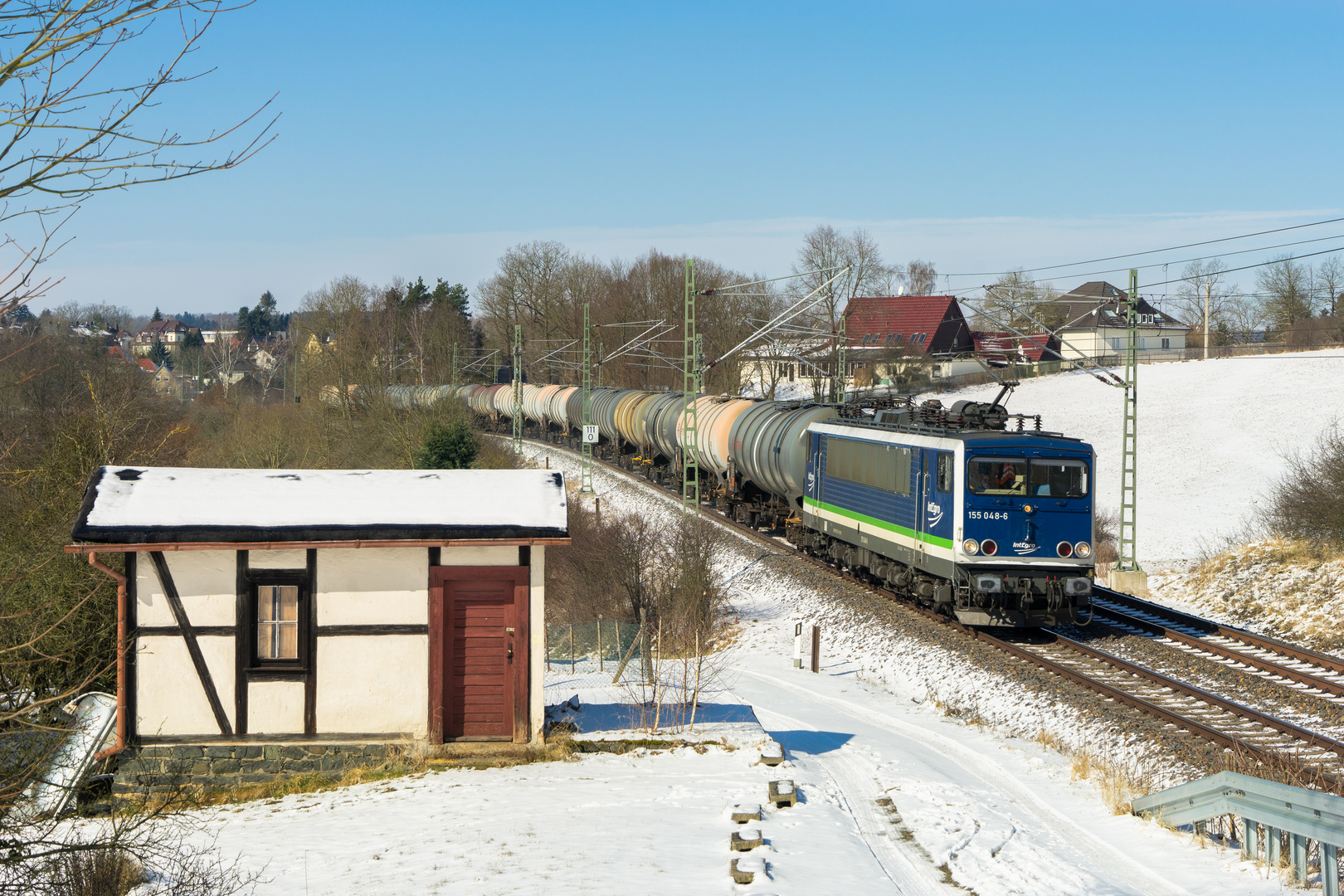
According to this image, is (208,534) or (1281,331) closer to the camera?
(208,534)

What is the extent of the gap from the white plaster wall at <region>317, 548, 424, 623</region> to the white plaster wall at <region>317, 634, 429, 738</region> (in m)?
0.22

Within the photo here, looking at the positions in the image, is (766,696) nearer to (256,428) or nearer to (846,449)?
(846,449)

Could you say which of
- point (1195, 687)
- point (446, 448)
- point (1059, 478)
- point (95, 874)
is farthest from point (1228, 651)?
point (446, 448)

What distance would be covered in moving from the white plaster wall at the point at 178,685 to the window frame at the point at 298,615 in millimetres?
224

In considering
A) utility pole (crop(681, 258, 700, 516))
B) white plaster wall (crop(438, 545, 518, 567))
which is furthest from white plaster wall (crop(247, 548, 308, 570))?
utility pole (crop(681, 258, 700, 516))

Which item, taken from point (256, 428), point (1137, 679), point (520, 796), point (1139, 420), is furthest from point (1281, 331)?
point (520, 796)

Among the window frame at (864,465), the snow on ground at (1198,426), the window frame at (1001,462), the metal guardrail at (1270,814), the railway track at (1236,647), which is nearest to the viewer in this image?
the metal guardrail at (1270,814)

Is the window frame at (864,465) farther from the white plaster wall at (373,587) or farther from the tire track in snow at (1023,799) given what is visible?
the white plaster wall at (373,587)

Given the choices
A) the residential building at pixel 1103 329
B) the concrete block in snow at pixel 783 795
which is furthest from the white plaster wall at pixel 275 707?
the residential building at pixel 1103 329

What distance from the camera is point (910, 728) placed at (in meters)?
14.8

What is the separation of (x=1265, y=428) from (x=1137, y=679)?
122 ft

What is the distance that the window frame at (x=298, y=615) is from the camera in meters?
11.5

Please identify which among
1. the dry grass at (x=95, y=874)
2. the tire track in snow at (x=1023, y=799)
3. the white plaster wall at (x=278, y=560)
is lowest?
the tire track in snow at (x=1023, y=799)

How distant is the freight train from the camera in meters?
17.4
